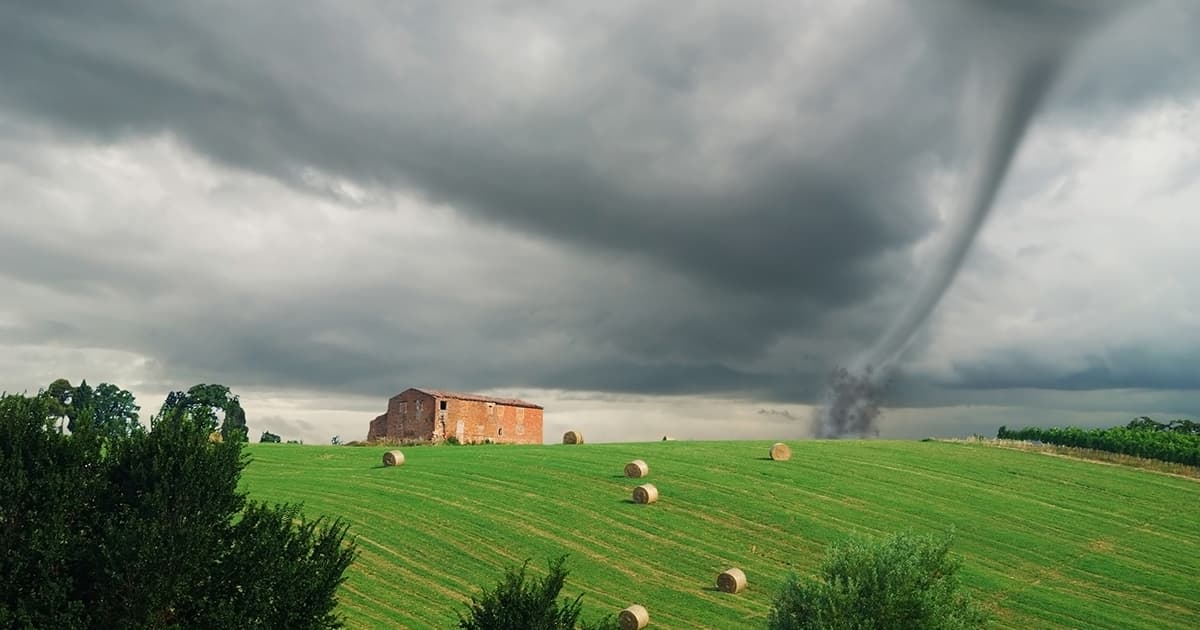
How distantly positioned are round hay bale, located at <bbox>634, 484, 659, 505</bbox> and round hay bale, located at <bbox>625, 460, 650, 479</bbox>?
451cm

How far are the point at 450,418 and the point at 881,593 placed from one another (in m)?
67.0

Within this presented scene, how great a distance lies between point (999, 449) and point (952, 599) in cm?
5586

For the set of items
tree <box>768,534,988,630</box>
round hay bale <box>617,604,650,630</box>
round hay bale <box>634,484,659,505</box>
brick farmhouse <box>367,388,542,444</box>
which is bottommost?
round hay bale <box>617,604,650,630</box>

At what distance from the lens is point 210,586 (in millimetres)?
27453

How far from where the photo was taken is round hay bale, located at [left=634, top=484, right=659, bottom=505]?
4944 cm

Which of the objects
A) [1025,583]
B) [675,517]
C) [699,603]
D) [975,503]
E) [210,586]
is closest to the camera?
[210,586]

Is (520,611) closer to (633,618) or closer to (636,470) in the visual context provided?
(633,618)

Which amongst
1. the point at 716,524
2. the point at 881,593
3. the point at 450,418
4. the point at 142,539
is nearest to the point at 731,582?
the point at 716,524

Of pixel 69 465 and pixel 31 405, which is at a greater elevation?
pixel 31 405

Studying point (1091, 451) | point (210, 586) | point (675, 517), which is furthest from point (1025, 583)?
point (1091, 451)

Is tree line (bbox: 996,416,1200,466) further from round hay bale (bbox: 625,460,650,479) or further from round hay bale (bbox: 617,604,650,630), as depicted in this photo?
round hay bale (bbox: 617,604,650,630)

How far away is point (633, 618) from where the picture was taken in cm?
3403

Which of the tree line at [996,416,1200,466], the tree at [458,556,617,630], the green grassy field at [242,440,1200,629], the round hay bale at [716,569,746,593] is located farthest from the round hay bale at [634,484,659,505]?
the tree line at [996,416,1200,466]

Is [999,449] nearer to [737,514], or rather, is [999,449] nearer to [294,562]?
[737,514]
